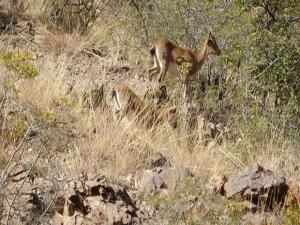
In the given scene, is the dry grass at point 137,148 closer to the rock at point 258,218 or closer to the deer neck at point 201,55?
the rock at point 258,218

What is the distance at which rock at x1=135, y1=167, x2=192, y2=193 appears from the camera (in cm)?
782

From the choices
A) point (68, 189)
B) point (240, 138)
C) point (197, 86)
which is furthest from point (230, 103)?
point (68, 189)

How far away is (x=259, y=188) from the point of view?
7.50 m

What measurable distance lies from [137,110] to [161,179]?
3132 mm

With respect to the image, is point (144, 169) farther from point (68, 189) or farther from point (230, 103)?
point (230, 103)

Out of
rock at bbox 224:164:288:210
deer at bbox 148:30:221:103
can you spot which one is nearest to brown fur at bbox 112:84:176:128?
deer at bbox 148:30:221:103

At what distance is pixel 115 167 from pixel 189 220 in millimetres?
2059

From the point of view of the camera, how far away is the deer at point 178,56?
43.0 feet

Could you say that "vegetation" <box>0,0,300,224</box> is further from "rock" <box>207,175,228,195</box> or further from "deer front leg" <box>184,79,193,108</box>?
"rock" <box>207,175,228,195</box>

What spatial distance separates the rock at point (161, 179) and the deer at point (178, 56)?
4.71m

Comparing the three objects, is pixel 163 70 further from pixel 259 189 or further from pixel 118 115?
pixel 259 189

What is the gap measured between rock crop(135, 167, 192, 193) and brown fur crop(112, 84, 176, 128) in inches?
91.0

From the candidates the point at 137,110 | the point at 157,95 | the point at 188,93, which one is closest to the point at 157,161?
the point at 137,110

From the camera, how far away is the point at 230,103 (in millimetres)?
12047
